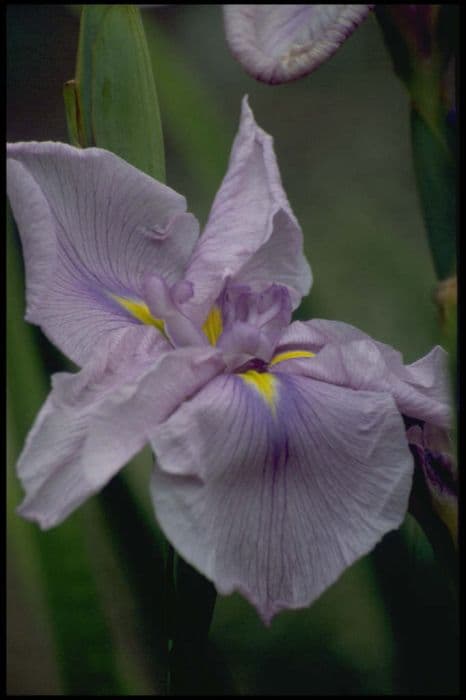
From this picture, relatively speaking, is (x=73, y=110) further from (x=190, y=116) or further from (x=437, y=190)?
(x=437, y=190)

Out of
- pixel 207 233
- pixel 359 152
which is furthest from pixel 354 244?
pixel 207 233

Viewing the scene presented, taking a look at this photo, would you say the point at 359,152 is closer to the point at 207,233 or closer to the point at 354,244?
the point at 354,244

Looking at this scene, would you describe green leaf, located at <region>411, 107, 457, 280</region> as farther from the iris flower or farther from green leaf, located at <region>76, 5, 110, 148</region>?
green leaf, located at <region>76, 5, 110, 148</region>

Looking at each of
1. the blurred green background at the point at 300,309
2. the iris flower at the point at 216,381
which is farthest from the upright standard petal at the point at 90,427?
the blurred green background at the point at 300,309

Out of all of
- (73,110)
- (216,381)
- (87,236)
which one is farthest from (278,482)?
(73,110)

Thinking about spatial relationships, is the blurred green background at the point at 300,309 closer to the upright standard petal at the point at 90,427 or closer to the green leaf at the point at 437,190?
the green leaf at the point at 437,190

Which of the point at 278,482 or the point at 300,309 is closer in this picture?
the point at 278,482
